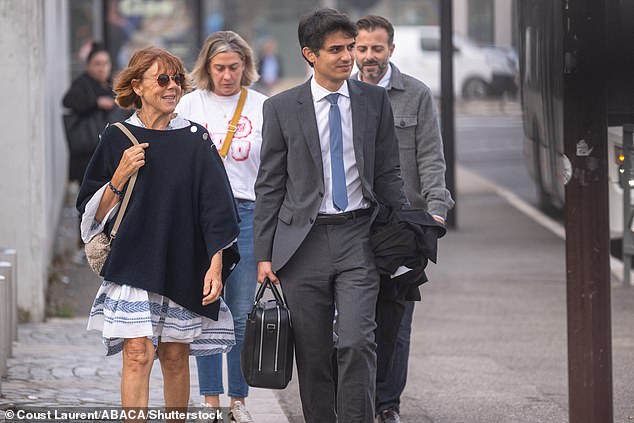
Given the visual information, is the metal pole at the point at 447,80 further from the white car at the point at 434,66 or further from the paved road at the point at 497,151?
the white car at the point at 434,66

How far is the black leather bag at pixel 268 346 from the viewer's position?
5605mm

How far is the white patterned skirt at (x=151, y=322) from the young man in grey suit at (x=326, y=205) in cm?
31

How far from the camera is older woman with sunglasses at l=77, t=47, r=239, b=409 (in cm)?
550

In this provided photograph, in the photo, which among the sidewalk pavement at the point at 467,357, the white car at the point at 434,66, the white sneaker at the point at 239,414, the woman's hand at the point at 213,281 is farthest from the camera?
the white car at the point at 434,66

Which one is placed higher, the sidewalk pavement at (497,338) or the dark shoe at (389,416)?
the dark shoe at (389,416)

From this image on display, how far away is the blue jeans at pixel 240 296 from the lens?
6.57 metres

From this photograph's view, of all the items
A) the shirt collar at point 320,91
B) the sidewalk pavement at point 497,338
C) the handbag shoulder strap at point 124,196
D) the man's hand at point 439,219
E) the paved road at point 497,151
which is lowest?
the sidewalk pavement at point 497,338

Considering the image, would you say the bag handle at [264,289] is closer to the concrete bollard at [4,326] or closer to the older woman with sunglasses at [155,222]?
the older woman with sunglasses at [155,222]

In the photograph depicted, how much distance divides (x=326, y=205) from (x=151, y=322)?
32.8 inches

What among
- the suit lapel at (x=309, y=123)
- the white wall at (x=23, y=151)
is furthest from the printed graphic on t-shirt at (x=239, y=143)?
the white wall at (x=23, y=151)

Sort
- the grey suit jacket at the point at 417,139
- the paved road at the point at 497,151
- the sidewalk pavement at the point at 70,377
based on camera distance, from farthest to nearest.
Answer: the paved road at the point at 497,151, the sidewalk pavement at the point at 70,377, the grey suit jacket at the point at 417,139

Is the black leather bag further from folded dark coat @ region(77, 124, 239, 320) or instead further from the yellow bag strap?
the yellow bag strap

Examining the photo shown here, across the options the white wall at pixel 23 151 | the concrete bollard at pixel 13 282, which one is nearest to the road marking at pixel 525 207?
the white wall at pixel 23 151

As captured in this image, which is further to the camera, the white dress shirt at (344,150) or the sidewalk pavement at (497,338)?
the sidewalk pavement at (497,338)
